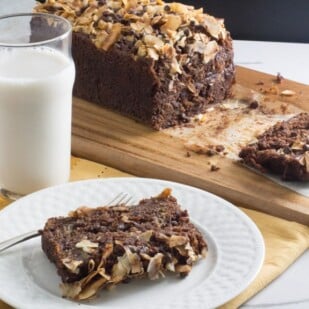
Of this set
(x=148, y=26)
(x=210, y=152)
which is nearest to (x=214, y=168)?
(x=210, y=152)

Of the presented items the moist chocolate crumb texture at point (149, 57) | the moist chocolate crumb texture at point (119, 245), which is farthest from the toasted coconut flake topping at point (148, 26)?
the moist chocolate crumb texture at point (119, 245)

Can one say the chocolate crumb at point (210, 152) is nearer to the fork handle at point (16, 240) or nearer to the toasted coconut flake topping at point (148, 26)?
the toasted coconut flake topping at point (148, 26)

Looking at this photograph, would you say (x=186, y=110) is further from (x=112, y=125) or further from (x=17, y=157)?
(x=17, y=157)

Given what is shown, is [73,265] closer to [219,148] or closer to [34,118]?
[34,118]

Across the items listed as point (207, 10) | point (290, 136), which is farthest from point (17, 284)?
point (207, 10)

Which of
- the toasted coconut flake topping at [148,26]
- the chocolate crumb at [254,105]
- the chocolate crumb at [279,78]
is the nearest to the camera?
the toasted coconut flake topping at [148,26]
